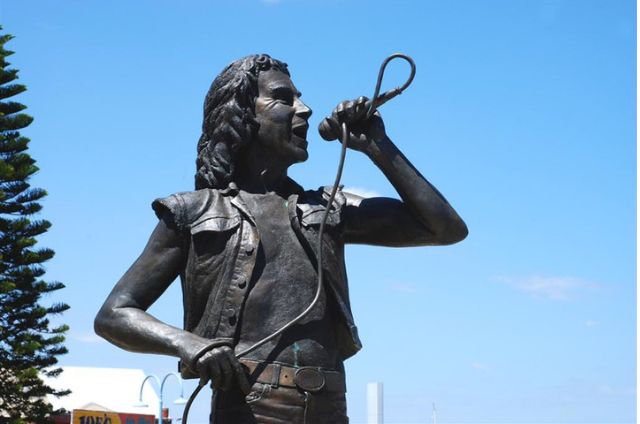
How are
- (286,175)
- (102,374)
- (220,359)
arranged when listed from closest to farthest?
(220,359)
(286,175)
(102,374)

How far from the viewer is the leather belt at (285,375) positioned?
454cm

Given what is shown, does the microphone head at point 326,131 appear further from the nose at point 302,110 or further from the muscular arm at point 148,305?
the muscular arm at point 148,305

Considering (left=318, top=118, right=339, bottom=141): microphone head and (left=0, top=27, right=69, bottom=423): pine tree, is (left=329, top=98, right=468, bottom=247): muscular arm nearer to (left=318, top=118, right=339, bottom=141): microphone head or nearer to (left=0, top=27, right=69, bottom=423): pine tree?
(left=318, top=118, right=339, bottom=141): microphone head

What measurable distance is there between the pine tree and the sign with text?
32.5ft

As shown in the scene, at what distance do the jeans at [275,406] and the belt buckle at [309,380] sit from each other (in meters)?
0.02

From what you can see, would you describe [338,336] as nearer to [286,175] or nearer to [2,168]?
[286,175]

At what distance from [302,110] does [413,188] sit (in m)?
0.64

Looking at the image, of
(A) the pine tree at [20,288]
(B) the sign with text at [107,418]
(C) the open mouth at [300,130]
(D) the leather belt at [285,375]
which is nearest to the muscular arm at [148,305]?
(D) the leather belt at [285,375]

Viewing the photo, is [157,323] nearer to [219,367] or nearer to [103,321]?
[103,321]

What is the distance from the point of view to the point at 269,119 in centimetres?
495

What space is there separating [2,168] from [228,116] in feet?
59.0

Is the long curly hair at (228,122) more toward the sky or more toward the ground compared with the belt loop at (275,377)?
more toward the sky

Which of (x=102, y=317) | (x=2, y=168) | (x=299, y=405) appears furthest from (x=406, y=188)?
(x=2, y=168)

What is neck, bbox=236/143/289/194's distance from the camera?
501cm
